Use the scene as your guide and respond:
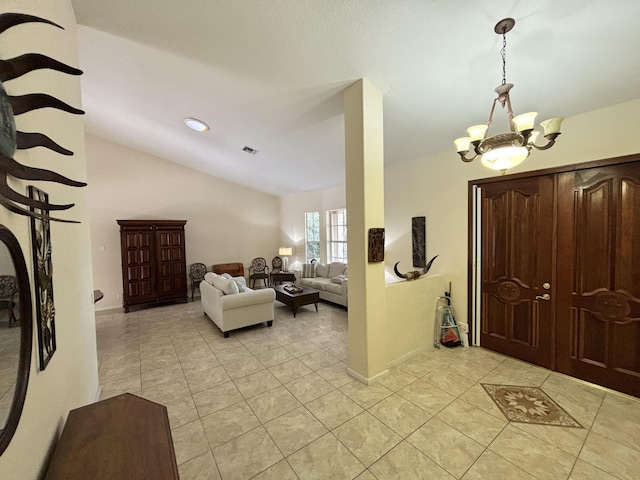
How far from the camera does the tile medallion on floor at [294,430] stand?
1.90m

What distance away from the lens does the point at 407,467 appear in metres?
1.70

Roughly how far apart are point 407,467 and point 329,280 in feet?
13.8

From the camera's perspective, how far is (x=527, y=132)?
62.1 inches

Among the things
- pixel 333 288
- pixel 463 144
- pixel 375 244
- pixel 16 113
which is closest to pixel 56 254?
pixel 16 113

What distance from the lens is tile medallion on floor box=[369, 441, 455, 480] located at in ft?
5.35

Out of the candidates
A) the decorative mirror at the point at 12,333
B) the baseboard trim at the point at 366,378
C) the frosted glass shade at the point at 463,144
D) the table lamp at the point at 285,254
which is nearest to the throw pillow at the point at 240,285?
the table lamp at the point at 285,254

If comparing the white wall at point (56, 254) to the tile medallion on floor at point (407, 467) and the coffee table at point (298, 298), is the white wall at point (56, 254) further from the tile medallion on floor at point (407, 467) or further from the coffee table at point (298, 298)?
the coffee table at point (298, 298)

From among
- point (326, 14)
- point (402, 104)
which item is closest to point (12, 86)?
point (326, 14)

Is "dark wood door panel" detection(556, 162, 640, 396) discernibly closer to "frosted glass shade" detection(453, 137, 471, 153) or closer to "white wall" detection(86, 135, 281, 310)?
"frosted glass shade" detection(453, 137, 471, 153)

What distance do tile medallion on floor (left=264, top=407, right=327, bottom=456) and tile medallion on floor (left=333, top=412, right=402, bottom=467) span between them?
180 millimetres

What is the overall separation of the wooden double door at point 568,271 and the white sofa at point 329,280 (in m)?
2.46

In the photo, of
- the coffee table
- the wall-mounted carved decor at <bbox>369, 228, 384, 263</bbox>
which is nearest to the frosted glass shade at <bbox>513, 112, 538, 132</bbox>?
the wall-mounted carved decor at <bbox>369, 228, 384, 263</bbox>

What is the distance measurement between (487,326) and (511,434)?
5.19 feet

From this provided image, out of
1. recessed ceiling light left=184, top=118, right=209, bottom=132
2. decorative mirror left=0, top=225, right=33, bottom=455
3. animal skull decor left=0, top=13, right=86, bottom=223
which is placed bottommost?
decorative mirror left=0, top=225, right=33, bottom=455
